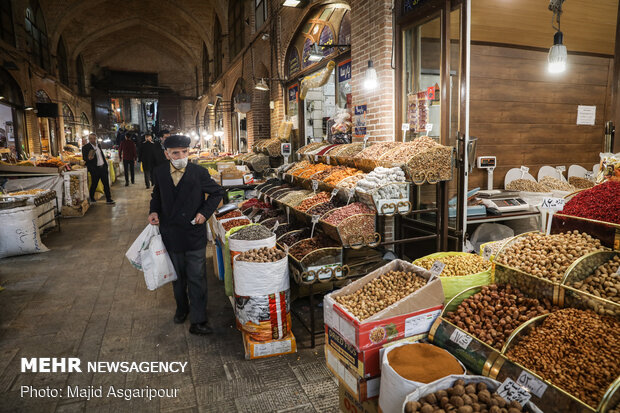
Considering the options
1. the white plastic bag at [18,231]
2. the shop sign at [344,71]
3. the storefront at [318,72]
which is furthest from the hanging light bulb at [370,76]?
the white plastic bag at [18,231]

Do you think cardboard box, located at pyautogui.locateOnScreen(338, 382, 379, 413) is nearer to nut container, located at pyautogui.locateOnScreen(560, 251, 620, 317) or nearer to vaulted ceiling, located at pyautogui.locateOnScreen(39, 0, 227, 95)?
nut container, located at pyautogui.locateOnScreen(560, 251, 620, 317)

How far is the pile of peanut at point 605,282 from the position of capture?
1.86 m

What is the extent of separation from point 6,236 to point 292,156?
592cm

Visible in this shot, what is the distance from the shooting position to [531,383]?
5.26 ft

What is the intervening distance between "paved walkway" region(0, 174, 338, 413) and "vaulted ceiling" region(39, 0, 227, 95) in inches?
577

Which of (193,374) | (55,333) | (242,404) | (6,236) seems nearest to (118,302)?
(55,333)

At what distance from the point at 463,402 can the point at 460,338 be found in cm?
50

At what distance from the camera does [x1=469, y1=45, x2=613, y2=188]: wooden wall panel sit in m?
5.94

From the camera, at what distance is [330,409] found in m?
2.57

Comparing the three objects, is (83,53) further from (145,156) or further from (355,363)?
(355,363)

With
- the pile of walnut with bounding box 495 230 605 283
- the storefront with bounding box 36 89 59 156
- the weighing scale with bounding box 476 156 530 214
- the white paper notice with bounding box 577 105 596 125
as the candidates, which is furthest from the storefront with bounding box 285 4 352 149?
the storefront with bounding box 36 89 59 156

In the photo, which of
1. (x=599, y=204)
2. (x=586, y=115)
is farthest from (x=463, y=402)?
(x=586, y=115)

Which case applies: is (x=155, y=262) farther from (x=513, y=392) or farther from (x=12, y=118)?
(x=12, y=118)

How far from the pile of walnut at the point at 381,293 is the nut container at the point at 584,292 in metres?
0.74
